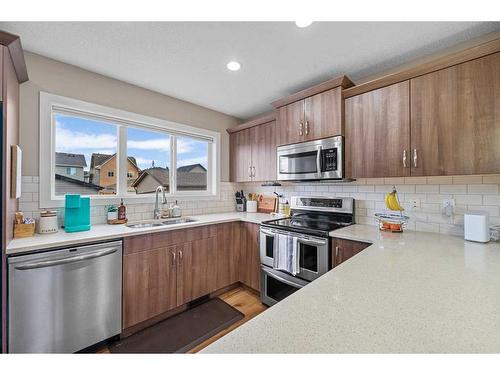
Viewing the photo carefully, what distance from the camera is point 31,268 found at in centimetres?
141

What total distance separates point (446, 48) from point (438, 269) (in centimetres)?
176

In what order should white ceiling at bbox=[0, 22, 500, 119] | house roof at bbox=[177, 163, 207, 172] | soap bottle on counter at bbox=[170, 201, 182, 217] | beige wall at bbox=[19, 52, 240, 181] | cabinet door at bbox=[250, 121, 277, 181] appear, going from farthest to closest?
house roof at bbox=[177, 163, 207, 172]
cabinet door at bbox=[250, 121, 277, 181]
soap bottle on counter at bbox=[170, 201, 182, 217]
beige wall at bbox=[19, 52, 240, 181]
white ceiling at bbox=[0, 22, 500, 119]

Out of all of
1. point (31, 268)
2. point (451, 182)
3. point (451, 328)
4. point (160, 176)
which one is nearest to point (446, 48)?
point (451, 182)

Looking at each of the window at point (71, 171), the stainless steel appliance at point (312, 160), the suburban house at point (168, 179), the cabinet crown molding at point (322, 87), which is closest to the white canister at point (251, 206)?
the suburban house at point (168, 179)

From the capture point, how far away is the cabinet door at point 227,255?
252cm

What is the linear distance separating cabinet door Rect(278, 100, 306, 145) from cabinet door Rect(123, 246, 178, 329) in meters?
1.70

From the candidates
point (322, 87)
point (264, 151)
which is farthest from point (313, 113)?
point (264, 151)

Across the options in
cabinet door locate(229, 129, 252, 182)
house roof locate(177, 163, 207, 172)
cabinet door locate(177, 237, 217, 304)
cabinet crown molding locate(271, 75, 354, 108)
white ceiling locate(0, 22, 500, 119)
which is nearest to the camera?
white ceiling locate(0, 22, 500, 119)

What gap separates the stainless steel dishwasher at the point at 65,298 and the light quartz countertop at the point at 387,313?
156cm

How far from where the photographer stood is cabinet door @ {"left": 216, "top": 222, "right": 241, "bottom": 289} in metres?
2.52

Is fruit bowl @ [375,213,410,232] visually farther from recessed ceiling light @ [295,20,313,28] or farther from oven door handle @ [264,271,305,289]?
recessed ceiling light @ [295,20,313,28]

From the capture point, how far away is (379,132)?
1.89 meters

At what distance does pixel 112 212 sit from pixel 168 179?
31.8 inches

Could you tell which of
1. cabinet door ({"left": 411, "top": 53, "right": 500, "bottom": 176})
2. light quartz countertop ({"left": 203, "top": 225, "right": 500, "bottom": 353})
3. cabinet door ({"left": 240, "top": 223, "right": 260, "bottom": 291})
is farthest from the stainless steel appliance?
light quartz countertop ({"left": 203, "top": 225, "right": 500, "bottom": 353})
